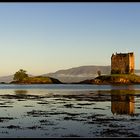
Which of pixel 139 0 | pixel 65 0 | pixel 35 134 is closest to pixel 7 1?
pixel 65 0

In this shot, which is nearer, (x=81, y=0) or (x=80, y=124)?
(x=81, y=0)

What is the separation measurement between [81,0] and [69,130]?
716 inches

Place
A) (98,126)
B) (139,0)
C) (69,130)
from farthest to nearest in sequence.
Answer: (98,126) → (69,130) → (139,0)

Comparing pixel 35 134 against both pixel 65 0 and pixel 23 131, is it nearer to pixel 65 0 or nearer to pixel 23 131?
pixel 23 131

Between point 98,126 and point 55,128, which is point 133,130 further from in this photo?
point 55,128

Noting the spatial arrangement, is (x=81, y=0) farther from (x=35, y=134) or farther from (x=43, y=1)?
(x=35, y=134)

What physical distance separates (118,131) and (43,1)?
58.2ft

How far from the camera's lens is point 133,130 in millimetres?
21953

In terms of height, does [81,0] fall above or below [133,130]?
above

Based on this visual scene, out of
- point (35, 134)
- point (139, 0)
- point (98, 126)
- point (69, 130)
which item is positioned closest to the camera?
point (139, 0)

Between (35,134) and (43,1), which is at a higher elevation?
(43,1)

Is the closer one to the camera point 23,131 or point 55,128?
point 23,131

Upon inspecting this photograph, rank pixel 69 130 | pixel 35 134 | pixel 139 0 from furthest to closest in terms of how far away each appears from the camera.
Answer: pixel 69 130
pixel 35 134
pixel 139 0

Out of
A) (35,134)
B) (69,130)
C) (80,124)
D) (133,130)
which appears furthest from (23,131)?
(133,130)
